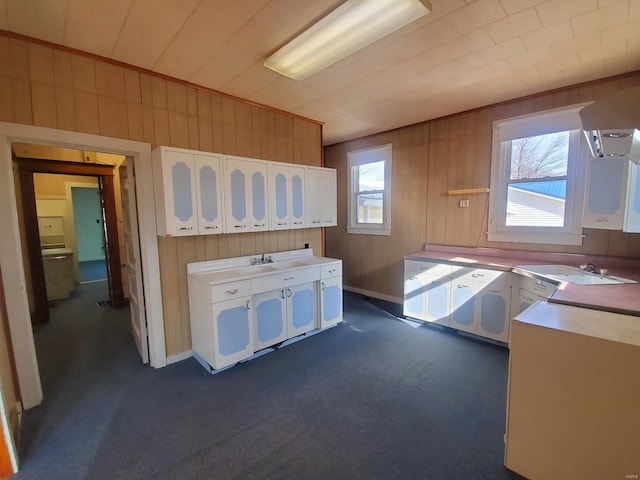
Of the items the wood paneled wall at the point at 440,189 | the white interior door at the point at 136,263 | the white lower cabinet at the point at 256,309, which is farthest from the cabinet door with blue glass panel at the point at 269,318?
the wood paneled wall at the point at 440,189

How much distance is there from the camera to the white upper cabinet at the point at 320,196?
346 centimetres

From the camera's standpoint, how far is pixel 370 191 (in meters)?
4.74

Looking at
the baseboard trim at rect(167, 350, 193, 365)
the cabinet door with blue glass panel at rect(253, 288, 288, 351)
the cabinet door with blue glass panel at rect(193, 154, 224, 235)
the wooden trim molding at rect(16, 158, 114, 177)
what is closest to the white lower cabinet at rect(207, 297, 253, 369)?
the cabinet door with blue glass panel at rect(253, 288, 288, 351)

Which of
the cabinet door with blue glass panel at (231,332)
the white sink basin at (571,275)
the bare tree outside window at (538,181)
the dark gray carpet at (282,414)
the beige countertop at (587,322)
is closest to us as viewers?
the beige countertop at (587,322)

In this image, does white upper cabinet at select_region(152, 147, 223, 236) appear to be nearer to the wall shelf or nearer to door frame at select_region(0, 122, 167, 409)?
door frame at select_region(0, 122, 167, 409)

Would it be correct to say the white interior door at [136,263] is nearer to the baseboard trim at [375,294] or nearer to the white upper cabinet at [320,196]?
the white upper cabinet at [320,196]

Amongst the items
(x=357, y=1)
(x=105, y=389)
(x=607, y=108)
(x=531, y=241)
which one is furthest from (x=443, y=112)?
(x=105, y=389)

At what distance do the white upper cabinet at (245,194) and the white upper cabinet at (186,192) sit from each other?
0.33 ft

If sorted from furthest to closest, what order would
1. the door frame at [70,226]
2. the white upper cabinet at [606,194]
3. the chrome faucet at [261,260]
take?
the door frame at [70,226]
the chrome faucet at [261,260]
the white upper cabinet at [606,194]

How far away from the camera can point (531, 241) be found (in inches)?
124

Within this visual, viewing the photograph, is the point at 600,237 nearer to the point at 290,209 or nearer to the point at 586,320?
the point at 586,320

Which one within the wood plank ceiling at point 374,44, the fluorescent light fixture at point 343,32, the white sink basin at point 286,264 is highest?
the wood plank ceiling at point 374,44

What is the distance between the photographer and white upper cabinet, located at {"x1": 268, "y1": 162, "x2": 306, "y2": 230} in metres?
3.08

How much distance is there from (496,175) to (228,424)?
12.2 feet
